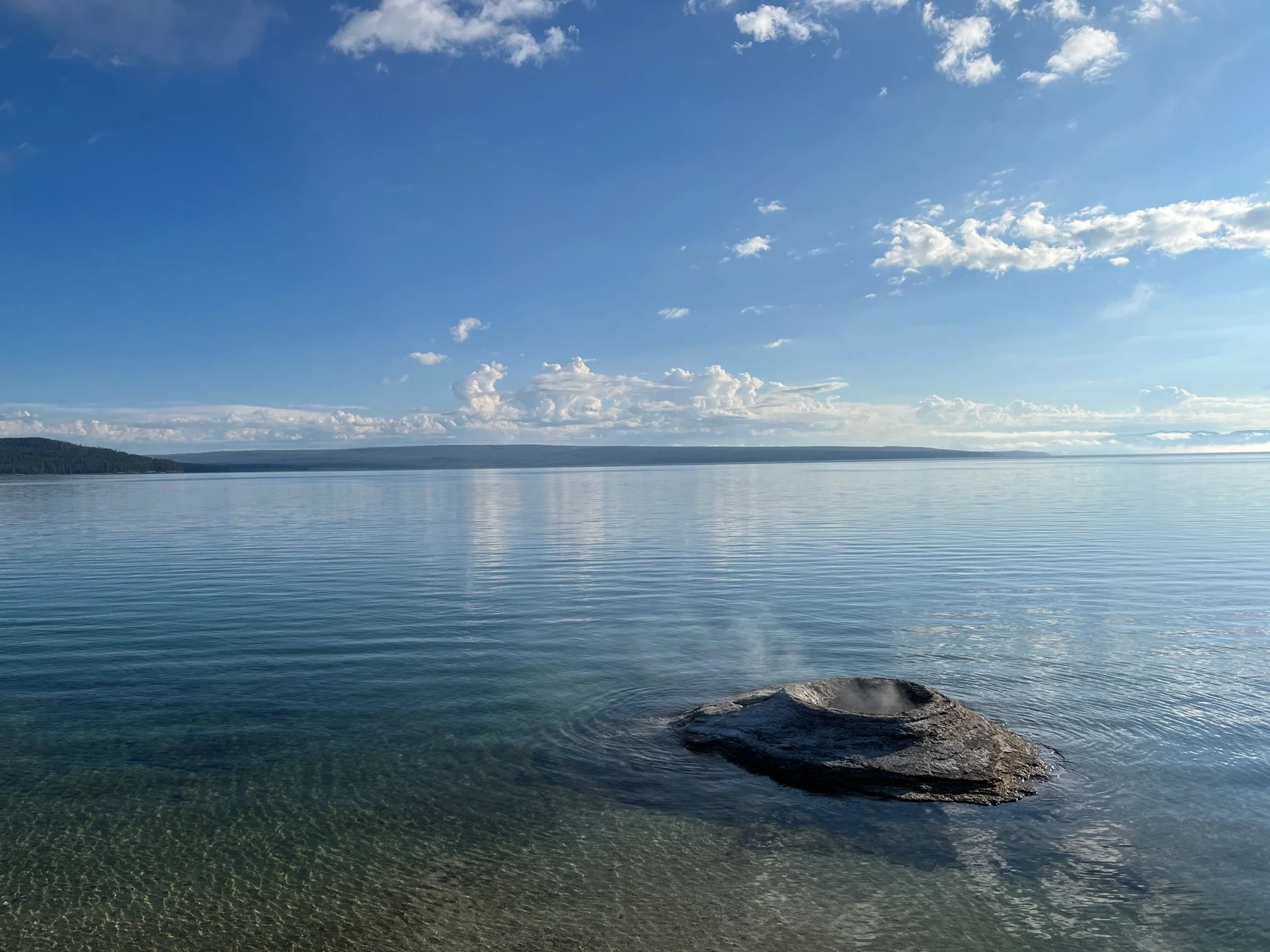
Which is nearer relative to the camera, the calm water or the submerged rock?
the calm water

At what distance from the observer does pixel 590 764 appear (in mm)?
15125

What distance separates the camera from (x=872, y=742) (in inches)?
582

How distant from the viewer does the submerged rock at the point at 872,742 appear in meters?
13.8

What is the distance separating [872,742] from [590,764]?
16.6ft

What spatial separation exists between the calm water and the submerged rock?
0.57 m

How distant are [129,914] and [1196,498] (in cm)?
9982

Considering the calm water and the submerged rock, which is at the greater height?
the submerged rock

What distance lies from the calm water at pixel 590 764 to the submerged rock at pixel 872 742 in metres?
0.57

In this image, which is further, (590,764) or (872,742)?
(590,764)

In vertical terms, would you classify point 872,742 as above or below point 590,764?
above

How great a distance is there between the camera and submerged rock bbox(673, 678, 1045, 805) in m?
13.8

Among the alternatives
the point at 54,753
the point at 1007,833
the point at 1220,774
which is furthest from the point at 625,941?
the point at 54,753

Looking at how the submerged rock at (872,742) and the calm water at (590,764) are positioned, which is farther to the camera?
the submerged rock at (872,742)

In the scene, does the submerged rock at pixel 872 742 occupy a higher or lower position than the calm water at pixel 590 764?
higher
